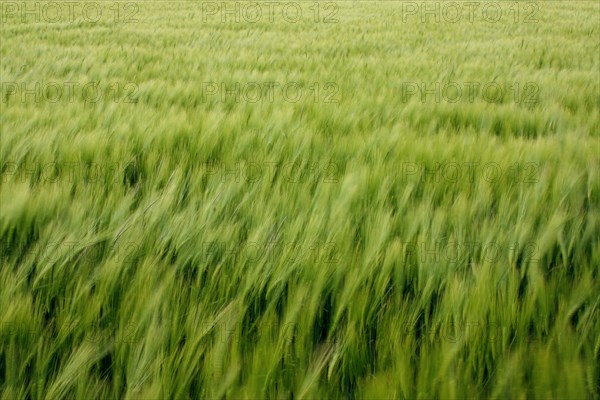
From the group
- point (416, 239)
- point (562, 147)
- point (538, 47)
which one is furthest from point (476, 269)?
point (538, 47)

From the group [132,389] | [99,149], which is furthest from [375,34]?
[132,389]

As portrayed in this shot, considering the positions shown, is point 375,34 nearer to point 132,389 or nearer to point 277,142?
point 277,142

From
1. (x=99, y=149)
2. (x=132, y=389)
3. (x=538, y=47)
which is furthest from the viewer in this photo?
(x=538, y=47)

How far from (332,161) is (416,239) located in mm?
473

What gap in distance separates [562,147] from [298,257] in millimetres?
1138

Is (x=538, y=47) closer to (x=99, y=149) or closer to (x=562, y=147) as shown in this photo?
(x=562, y=147)

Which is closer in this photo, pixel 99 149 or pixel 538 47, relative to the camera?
pixel 99 149

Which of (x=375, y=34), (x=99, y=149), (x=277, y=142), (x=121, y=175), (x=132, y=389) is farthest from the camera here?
(x=375, y=34)

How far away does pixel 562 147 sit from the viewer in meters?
1.30

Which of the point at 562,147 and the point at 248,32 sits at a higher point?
the point at 248,32

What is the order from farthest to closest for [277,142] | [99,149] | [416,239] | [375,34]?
[375,34]
[277,142]
[99,149]
[416,239]

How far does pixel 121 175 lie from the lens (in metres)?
0.99

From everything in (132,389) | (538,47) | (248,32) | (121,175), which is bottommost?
(132,389)

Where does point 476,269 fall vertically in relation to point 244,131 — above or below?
below
